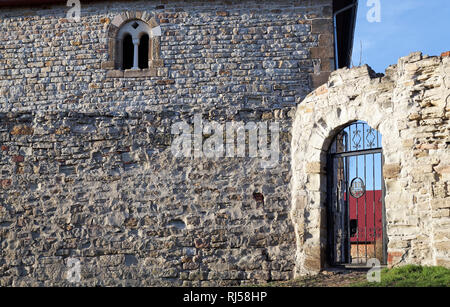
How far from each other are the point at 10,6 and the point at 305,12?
200 inches

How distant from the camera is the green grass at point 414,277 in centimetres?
569

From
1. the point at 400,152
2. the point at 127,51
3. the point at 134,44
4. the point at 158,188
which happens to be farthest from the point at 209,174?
the point at 127,51

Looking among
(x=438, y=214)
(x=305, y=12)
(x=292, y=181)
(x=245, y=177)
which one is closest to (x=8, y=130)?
(x=245, y=177)

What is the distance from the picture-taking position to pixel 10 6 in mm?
10234

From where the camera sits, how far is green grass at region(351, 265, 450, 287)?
224 inches

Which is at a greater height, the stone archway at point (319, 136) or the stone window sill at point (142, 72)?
the stone window sill at point (142, 72)

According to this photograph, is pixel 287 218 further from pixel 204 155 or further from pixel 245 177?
pixel 204 155

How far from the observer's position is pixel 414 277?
596 centimetres

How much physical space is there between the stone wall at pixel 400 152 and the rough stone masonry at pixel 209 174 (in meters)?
0.02

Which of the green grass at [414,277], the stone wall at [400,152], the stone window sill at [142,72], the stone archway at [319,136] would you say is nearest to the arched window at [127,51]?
the stone window sill at [142,72]

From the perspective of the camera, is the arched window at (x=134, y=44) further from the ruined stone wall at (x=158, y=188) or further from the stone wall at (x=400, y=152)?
the stone wall at (x=400, y=152)

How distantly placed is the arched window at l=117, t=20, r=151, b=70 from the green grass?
17.8 feet

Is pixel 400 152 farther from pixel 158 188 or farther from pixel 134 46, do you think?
pixel 134 46

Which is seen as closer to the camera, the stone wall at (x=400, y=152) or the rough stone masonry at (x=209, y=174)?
the stone wall at (x=400, y=152)
